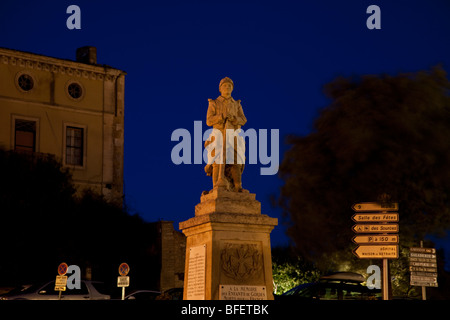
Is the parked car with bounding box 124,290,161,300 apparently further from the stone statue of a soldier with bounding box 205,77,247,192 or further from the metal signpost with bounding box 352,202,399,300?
the stone statue of a soldier with bounding box 205,77,247,192

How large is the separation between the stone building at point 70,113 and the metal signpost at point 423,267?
22.0 m

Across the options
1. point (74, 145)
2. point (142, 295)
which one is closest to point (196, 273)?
point (142, 295)

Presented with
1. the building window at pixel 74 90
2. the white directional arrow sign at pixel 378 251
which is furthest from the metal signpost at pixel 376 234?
the building window at pixel 74 90

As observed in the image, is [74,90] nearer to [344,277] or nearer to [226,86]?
[344,277]

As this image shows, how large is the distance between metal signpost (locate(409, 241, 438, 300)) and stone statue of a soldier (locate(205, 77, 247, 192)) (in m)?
6.10

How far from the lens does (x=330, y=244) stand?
29328 mm

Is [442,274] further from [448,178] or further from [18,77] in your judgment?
[18,77]

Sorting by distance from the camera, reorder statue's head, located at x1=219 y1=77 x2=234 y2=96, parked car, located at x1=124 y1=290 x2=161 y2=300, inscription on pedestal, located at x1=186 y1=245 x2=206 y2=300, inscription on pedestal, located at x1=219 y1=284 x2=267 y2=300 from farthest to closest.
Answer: parked car, located at x1=124 y1=290 x2=161 y2=300, statue's head, located at x1=219 y1=77 x2=234 y2=96, inscription on pedestal, located at x1=186 y1=245 x2=206 y2=300, inscription on pedestal, located at x1=219 y1=284 x2=267 y2=300

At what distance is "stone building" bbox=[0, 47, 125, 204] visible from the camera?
36594 mm

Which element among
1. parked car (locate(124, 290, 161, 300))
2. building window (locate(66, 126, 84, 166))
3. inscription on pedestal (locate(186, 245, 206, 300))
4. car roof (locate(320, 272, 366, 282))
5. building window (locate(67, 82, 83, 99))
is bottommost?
parked car (locate(124, 290, 161, 300))

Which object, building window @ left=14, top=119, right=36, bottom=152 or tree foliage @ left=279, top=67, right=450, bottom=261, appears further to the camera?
building window @ left=14, top=119, right=36, bottom=152

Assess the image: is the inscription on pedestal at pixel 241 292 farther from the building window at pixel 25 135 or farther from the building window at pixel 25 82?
the building window at pixel 25 82

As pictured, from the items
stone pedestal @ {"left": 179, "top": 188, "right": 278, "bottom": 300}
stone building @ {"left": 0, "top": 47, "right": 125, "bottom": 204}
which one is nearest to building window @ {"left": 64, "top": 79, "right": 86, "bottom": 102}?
stone building @ {"left": 0, "top": 47, "right": 125, "bottom": 204}
